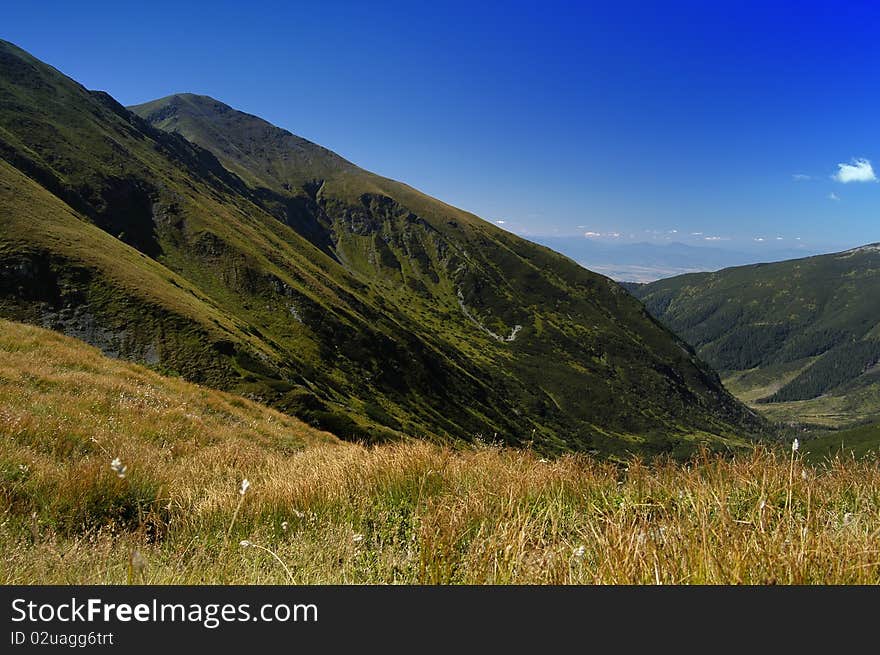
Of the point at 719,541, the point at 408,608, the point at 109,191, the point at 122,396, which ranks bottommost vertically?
the point at 122,396

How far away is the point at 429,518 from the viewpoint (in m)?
3.51

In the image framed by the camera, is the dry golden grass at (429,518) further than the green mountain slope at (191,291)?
No

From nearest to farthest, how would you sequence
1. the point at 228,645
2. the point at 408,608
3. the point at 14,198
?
1. the point at 228,645
2. the point at 408,608
3. the point at 14,198

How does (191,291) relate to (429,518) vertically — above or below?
below

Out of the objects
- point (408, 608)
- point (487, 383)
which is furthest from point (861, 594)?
point (487, 383)

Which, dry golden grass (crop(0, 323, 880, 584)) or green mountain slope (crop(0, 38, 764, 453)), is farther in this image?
green mountain slope (crop(0, 38, 764, 453))

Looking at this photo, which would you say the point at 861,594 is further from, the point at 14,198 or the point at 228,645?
the point at 14,198

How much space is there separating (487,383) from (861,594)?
606ft

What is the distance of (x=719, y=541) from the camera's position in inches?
122

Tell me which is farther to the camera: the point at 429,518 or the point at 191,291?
the point at 191,291

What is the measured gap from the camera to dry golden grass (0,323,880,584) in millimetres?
2893

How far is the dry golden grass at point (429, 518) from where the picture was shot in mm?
2893

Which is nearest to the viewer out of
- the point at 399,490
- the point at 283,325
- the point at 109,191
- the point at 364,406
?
the point at 399,490

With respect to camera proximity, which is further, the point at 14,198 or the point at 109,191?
the point at 109,191
